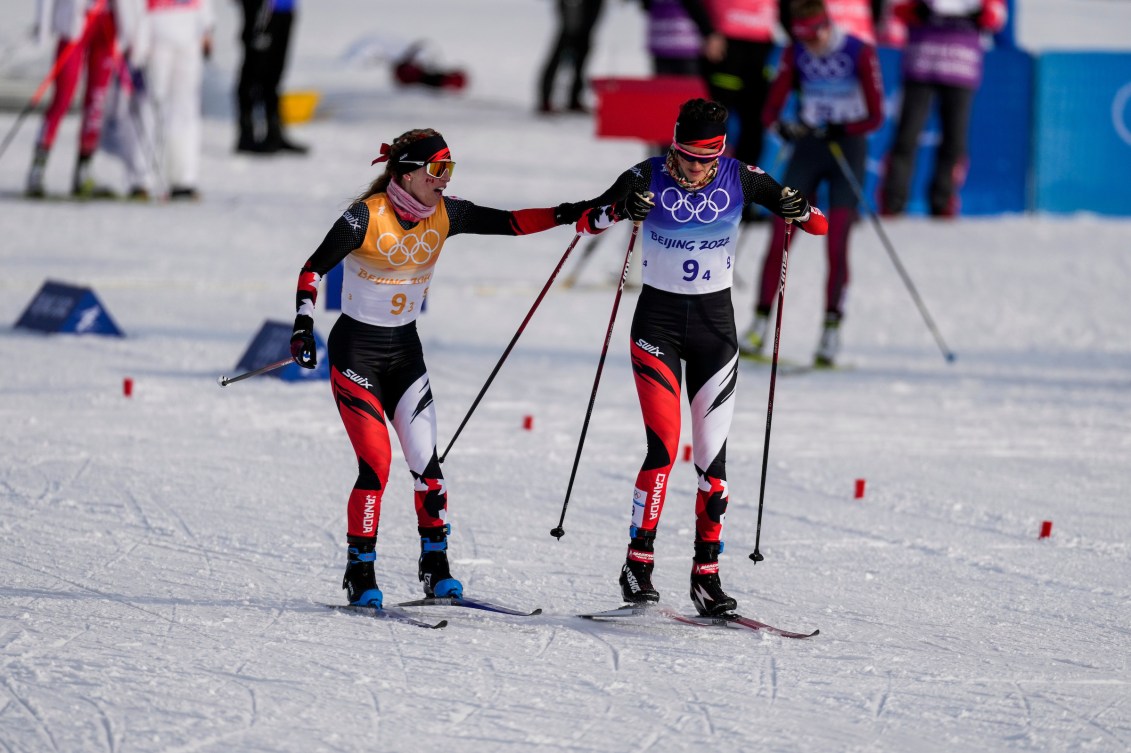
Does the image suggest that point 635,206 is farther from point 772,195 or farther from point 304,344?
point 304,344

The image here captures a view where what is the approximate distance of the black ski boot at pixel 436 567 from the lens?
6.02 meters

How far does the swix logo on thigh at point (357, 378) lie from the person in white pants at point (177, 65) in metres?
9.41

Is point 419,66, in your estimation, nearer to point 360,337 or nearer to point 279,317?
point 279,317

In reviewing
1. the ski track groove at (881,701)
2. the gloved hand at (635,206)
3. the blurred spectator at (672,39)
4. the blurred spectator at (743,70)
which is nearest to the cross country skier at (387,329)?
the gloved hand at (635,206)

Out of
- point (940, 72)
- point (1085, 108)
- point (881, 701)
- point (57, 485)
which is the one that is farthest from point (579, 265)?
point (881, 701)

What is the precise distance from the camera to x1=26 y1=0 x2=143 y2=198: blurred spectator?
47.3 ft

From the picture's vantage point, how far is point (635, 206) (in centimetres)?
591

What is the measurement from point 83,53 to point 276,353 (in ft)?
21.2

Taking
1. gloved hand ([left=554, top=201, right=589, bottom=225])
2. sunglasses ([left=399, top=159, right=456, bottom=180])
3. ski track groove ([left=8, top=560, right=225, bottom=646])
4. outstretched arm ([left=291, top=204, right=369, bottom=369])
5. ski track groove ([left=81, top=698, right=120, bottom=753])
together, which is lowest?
ski track groove ([left=8, top=560, right=225, bottom=646])

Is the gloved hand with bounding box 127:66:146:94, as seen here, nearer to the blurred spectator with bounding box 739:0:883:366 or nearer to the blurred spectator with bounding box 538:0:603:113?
the blurred spectator with bounding box 538:0:603:113

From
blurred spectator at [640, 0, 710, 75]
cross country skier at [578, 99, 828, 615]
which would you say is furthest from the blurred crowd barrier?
cross country skier at [578, 99, 828, 615]

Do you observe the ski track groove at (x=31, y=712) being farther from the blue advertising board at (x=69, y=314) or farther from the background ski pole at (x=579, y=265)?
the background ski pole at (x=579, y=265)

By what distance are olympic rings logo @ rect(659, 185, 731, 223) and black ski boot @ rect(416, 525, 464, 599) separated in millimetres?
1391

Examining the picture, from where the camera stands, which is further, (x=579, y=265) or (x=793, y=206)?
(x=579, y=265)
